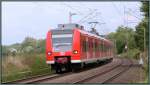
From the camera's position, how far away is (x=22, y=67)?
102 feet

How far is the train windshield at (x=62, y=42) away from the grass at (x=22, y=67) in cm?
217

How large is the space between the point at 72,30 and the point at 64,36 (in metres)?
0.74

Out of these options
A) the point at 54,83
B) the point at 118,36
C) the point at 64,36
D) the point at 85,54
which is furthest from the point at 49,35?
the point at 118,36

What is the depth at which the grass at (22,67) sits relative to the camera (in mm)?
26803

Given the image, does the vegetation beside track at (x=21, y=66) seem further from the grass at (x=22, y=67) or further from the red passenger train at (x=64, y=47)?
the red passenger train at (x=64, y=47)

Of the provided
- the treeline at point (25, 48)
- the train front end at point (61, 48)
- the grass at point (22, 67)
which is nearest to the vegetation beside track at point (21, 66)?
the grass at point (22, 67)

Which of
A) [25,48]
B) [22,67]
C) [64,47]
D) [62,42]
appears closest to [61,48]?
[64,47]

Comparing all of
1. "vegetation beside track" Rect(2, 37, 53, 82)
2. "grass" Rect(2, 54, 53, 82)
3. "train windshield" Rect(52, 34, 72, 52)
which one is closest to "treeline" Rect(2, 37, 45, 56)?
"vegetation beside track" Rect(2, 37, 53, 82)

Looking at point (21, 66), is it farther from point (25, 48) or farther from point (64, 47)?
point (25, 48)

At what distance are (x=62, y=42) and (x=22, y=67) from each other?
142 inches

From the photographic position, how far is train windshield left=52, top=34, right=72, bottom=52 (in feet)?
96.5

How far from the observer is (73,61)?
2941 centimetres

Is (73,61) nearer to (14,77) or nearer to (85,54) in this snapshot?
(85,54)

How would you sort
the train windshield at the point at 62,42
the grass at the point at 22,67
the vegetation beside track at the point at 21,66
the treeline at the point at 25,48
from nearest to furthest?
1. the grass at the point at 22,67
2. the vegetation beside track at the point at 21,66
3. the train windshield at the point at 62,42
4. the treeline at the point at 25,48
